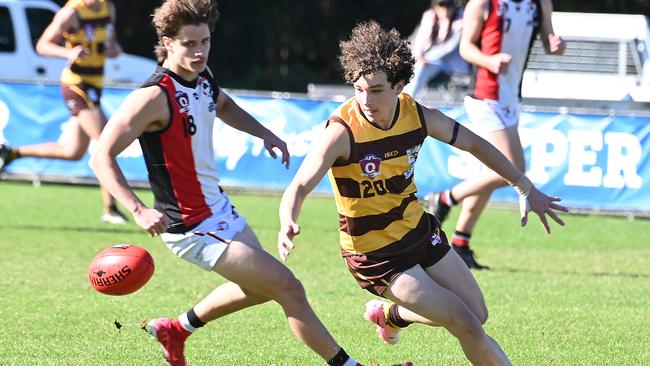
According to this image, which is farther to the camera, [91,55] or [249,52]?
[249,52]

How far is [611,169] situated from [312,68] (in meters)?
18.3

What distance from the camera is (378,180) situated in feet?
18.0

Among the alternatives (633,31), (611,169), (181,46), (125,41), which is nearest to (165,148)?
(181,46)

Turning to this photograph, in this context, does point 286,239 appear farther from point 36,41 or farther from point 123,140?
point 36,41

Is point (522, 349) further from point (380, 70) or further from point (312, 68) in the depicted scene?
point (312, 68)

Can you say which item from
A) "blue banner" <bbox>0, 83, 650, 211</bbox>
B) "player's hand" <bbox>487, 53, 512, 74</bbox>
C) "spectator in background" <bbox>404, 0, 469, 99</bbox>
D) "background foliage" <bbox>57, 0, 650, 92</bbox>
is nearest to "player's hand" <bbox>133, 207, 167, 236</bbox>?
"player's hand" <bbox>487, 53, 512, 74</bbox>

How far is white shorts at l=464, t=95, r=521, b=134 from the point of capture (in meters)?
9.05

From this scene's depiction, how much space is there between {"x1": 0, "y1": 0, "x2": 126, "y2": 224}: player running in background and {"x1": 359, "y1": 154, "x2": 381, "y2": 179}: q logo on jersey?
5.65m

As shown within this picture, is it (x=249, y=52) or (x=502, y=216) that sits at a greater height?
(x=502, y=216)

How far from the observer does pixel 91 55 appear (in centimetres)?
1093

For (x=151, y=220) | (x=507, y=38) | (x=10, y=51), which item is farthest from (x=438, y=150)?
(x=151, y=220)

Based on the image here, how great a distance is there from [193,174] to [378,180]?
0.86 metres

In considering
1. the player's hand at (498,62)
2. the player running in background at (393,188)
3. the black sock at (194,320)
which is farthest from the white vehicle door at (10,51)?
the player running in background at (393,188)

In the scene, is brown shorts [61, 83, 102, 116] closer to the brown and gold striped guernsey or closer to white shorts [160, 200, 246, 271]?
white shorts [160, 200, 246, 271]
